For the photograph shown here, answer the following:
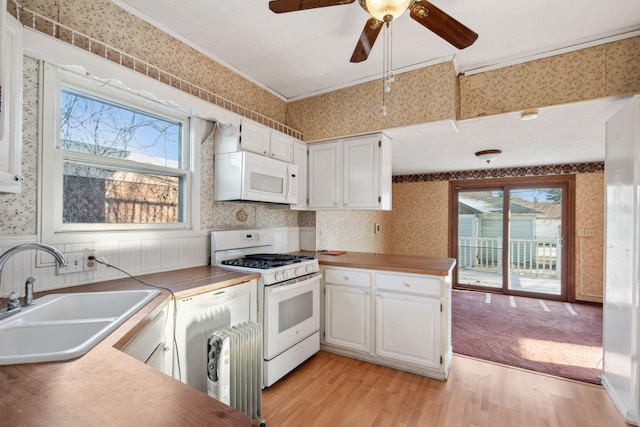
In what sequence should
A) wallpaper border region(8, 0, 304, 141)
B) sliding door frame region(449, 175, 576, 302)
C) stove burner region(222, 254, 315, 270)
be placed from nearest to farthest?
wallpaper border region(8, 0, 304, 141) → stove burner region(222, 254, 315, 270) → sliding door frame region(449, 175, 576, 302)

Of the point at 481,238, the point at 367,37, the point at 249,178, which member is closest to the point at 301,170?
the point at 249,178

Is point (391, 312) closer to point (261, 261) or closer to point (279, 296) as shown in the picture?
point (279, 296)

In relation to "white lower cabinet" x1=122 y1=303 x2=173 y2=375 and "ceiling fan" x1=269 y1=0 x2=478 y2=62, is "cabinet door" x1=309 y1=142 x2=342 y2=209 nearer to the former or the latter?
"ceiling fan" x1=269 y1=0 x2=478 y2=62

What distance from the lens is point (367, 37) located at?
5.34ft

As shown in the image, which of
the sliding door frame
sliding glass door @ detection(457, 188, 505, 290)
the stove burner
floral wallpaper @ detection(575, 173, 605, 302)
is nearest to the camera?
the stove burner

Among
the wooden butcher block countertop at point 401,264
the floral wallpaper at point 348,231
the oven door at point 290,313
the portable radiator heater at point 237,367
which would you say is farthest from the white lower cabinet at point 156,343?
the floral wallpaper at point 348,231

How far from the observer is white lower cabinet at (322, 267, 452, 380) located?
229cm

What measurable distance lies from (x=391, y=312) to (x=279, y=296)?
3.17ft

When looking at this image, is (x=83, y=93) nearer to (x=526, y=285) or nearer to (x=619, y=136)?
(x=619, y=136)

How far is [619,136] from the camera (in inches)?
78.1

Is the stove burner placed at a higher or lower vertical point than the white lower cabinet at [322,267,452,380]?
higher

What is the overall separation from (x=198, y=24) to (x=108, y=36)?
1.86 ft

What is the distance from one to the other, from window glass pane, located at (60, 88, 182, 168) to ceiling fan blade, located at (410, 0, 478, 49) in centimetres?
185

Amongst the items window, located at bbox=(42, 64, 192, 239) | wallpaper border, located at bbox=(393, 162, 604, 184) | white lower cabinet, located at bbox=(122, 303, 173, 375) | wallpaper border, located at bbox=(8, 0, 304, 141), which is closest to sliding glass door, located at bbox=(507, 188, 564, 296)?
wallpaper border, located at bbox=(393, 162, 604, 184)
